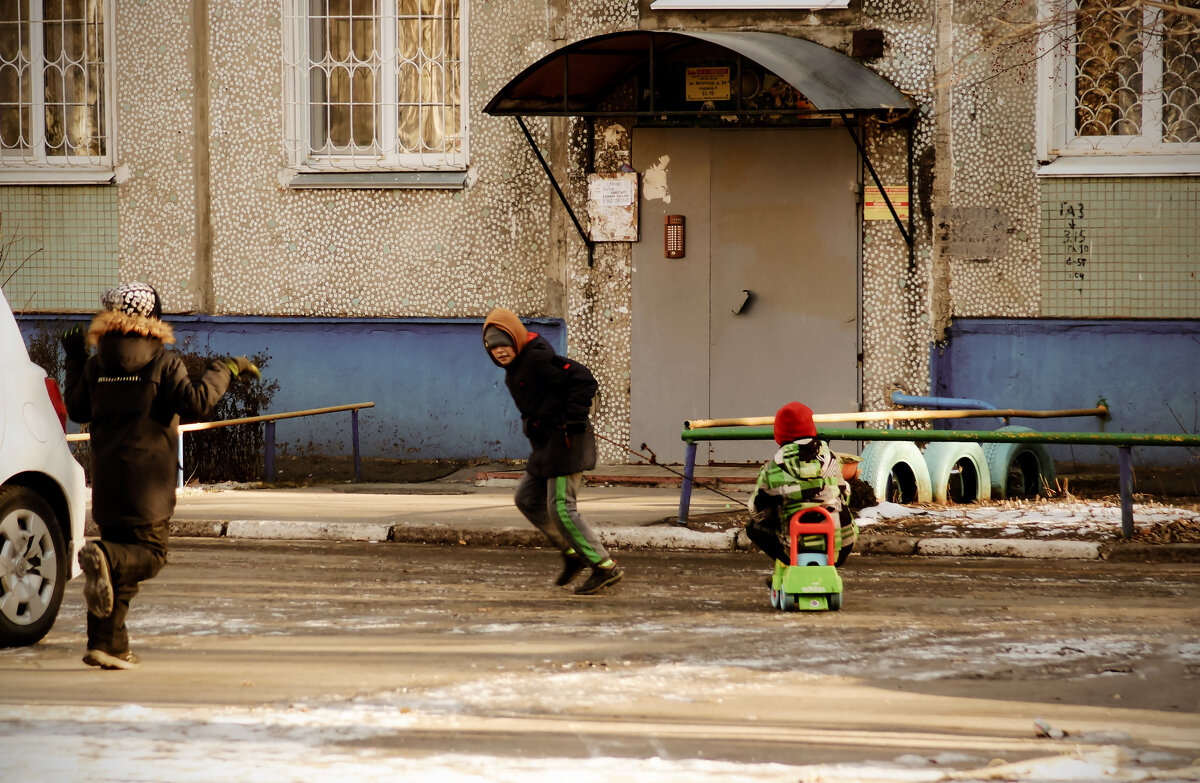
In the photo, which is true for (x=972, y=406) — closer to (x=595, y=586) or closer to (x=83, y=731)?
(x=595, y=586)

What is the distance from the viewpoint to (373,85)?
14195 millimetres

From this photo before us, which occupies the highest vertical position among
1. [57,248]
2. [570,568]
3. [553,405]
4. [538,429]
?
[57,248]

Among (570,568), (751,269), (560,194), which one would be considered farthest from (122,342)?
(751,269)

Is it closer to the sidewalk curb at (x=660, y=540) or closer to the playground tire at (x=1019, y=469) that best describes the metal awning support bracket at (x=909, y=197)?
the playground tire at (x=1019, y=469)

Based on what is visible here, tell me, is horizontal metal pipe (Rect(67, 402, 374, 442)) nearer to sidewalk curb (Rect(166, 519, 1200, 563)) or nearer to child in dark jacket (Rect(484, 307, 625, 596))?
sidewalk curb (Rect(166, 519, 1200, 563))

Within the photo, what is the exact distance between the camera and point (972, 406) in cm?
1241

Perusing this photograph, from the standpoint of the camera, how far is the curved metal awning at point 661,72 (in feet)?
38.3

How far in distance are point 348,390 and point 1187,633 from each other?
9269 mm

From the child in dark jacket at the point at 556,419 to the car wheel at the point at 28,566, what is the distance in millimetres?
2511

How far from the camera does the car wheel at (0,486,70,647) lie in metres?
6.05

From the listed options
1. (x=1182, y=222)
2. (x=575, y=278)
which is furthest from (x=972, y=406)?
(x=575, y=278)

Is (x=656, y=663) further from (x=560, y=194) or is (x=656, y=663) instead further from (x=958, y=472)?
(x=560, y=194)

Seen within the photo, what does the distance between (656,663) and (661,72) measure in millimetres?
8651

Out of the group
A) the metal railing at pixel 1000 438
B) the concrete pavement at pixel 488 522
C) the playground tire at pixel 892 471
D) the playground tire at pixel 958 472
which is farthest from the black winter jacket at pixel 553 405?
the playground tire at pixel 958 472
